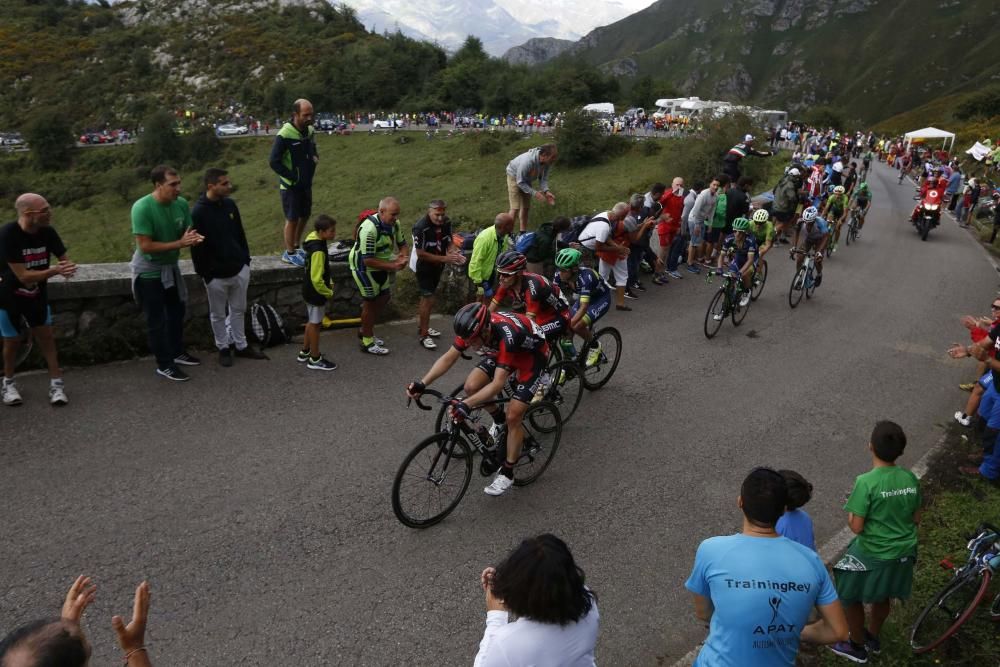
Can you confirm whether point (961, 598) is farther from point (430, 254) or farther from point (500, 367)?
point (430, 254)

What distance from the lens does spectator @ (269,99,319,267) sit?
27.4 feet

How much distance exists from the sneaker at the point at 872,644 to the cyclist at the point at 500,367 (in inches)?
113

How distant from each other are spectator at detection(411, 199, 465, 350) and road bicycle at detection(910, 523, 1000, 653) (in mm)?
5910

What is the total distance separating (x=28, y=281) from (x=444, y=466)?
13.6 feet

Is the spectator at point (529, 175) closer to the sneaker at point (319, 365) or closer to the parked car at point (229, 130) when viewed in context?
the sneaker at point (319, 365)

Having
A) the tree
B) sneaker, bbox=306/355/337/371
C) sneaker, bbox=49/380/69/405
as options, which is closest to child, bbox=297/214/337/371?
sneaker, bbox=306/355/337/371

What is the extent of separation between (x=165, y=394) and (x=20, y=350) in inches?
60.3

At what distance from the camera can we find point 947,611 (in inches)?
175

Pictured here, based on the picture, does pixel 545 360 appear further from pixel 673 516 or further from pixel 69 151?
pixel 69 151

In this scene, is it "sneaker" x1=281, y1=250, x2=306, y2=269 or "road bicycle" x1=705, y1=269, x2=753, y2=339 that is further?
"road bicycle" x1=705, y1=269, x2=753, y2=339

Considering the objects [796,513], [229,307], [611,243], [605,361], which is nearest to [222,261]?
[229,307]

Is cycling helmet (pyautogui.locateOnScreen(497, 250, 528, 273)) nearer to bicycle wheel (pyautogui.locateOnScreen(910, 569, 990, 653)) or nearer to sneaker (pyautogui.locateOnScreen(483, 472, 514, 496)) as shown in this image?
sneaker (pyautogui.locateOnScreen(483, 472, 514, 496))

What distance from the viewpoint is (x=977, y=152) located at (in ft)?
108

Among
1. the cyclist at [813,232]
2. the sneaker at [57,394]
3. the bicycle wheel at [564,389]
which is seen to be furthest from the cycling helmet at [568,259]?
the cyclist at [813,232]
